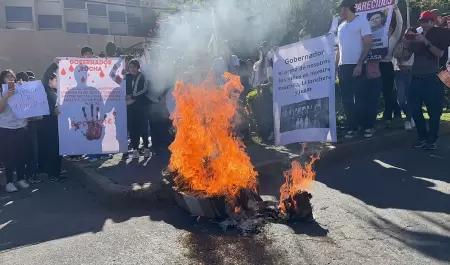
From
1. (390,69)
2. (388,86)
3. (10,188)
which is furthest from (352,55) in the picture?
(10,188)

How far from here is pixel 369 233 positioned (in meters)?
4.23

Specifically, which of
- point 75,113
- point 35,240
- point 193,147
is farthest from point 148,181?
Answer: point 75,113

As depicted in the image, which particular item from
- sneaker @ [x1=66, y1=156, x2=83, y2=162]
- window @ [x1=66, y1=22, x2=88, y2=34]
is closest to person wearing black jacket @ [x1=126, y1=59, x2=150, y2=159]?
sneaker @ [x1=66, y1=156, x2=83, y2=162]

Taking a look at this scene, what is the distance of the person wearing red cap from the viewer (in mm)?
6801

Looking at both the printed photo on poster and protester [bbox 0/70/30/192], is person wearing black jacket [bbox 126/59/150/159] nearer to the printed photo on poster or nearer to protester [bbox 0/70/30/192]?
protester [bbox 0/70/30/192]

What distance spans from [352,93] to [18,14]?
139 feet

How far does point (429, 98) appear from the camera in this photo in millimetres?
7039

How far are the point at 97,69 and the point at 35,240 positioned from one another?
3928 millimetres

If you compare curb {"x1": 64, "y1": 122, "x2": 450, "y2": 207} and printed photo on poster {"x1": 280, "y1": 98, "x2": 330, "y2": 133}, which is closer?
curb {"x1": 64, "y1": 122, "x2": 450, "y2": 207}

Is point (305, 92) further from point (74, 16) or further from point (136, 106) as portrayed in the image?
point (74, 16)

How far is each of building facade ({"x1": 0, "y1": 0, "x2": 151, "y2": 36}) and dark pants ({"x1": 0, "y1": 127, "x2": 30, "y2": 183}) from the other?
35.8 m

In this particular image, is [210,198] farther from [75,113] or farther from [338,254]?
A: [75,113]

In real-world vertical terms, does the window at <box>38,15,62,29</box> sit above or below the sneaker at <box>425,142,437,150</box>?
above

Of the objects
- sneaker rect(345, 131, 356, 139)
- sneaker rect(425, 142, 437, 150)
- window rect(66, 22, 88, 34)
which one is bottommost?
sneaker rect(425, 142, 437, 150)
